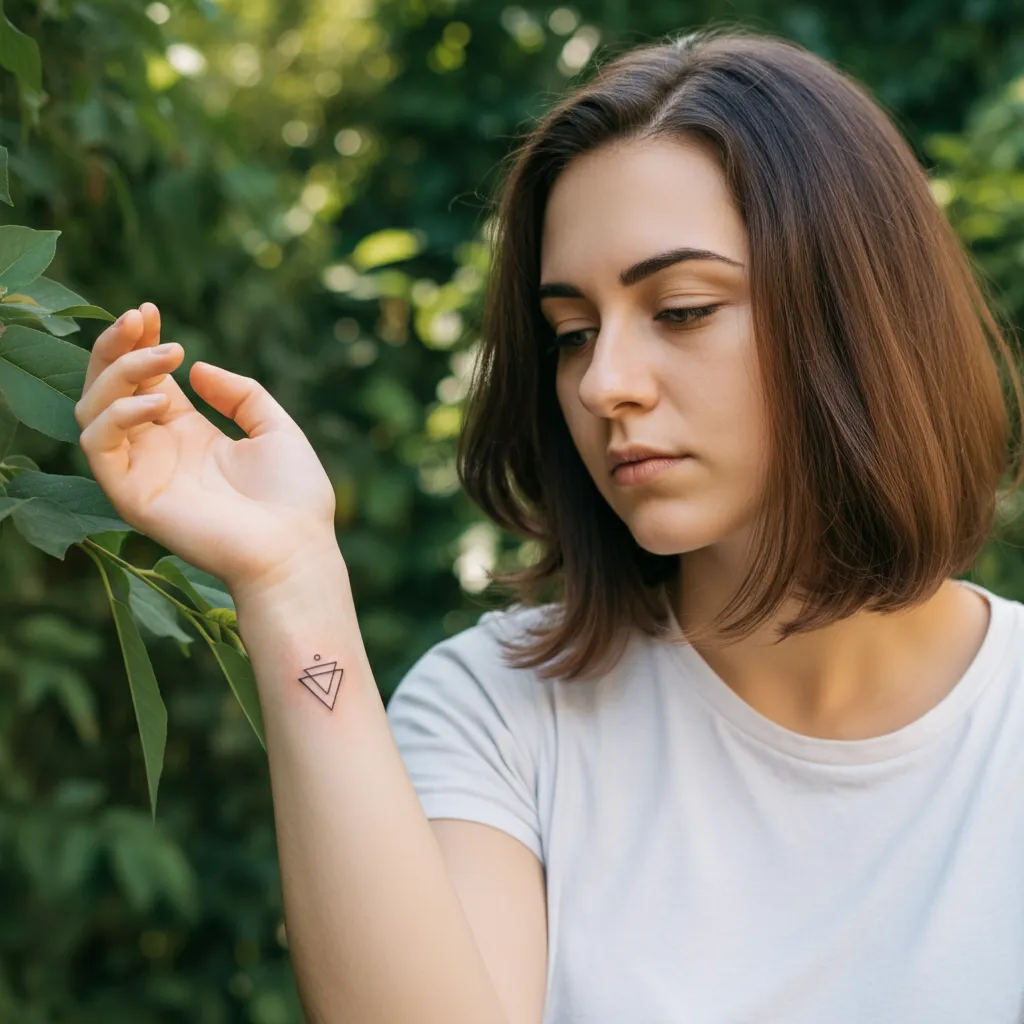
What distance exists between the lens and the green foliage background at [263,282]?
1.75 m

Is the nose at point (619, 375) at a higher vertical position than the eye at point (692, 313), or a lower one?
lower

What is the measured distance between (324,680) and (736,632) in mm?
506

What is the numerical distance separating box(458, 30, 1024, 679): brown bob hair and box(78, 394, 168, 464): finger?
61 cm

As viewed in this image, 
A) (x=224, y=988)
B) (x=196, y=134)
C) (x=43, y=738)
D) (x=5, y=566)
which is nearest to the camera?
(x=5, y=566)

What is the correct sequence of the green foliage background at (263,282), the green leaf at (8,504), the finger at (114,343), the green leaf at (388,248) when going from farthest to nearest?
the green leaf at (388,248)
the green foliage background at (263,282)
the finger at (114,343)
the green leaf at (8,504)

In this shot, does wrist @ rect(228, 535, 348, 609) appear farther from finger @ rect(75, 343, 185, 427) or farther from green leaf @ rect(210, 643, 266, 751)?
finger @ rect(75, 343, 185, 427)

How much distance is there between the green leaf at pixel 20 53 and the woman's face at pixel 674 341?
1.75ft

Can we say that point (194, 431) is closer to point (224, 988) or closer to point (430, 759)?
point (430, 759)

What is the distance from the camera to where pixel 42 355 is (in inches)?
36.9

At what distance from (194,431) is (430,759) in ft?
1.69

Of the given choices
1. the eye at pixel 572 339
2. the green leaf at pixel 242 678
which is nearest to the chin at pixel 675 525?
the eye at pixel 572 339

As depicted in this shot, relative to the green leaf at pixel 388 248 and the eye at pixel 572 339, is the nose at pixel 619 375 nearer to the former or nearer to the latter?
the eye at pixel 572 339

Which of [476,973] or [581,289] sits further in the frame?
[581,289]

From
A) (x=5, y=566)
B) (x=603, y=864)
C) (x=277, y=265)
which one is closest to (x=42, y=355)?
(x=5, y=566)
